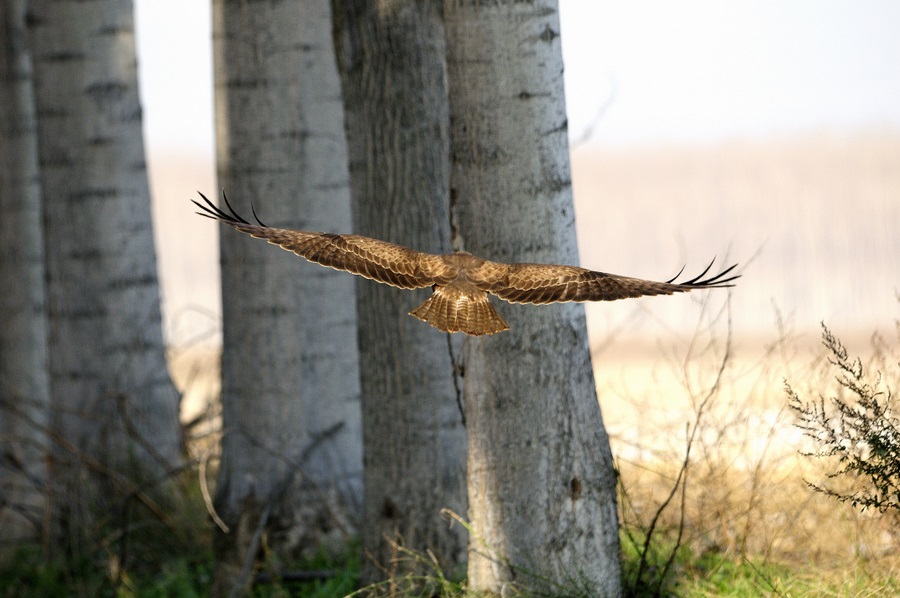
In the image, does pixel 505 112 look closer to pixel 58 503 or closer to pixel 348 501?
pixel 348 501

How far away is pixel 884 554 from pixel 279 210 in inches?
115

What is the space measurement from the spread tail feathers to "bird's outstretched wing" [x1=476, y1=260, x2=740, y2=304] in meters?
0.05

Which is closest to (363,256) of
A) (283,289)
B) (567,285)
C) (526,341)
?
(567,285)

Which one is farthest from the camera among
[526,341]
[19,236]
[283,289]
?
[19,236]

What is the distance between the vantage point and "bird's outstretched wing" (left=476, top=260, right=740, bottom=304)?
2.44 metres

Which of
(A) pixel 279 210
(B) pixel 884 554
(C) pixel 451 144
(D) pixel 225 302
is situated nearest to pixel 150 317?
(D) pixel 225 302

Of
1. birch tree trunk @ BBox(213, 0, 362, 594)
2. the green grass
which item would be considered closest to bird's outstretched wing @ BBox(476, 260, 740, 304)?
the green grass

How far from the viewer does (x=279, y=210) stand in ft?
16.0

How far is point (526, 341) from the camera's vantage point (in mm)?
3178

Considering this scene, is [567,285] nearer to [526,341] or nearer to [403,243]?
[526,341]

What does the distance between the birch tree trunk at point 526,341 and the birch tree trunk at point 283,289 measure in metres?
1.79

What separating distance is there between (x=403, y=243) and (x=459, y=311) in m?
1.33

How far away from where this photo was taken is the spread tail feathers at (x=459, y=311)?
2.53 metres

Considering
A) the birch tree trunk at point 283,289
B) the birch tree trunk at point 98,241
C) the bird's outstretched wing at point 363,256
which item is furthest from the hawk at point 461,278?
the birch tree trunk at point 98,241
